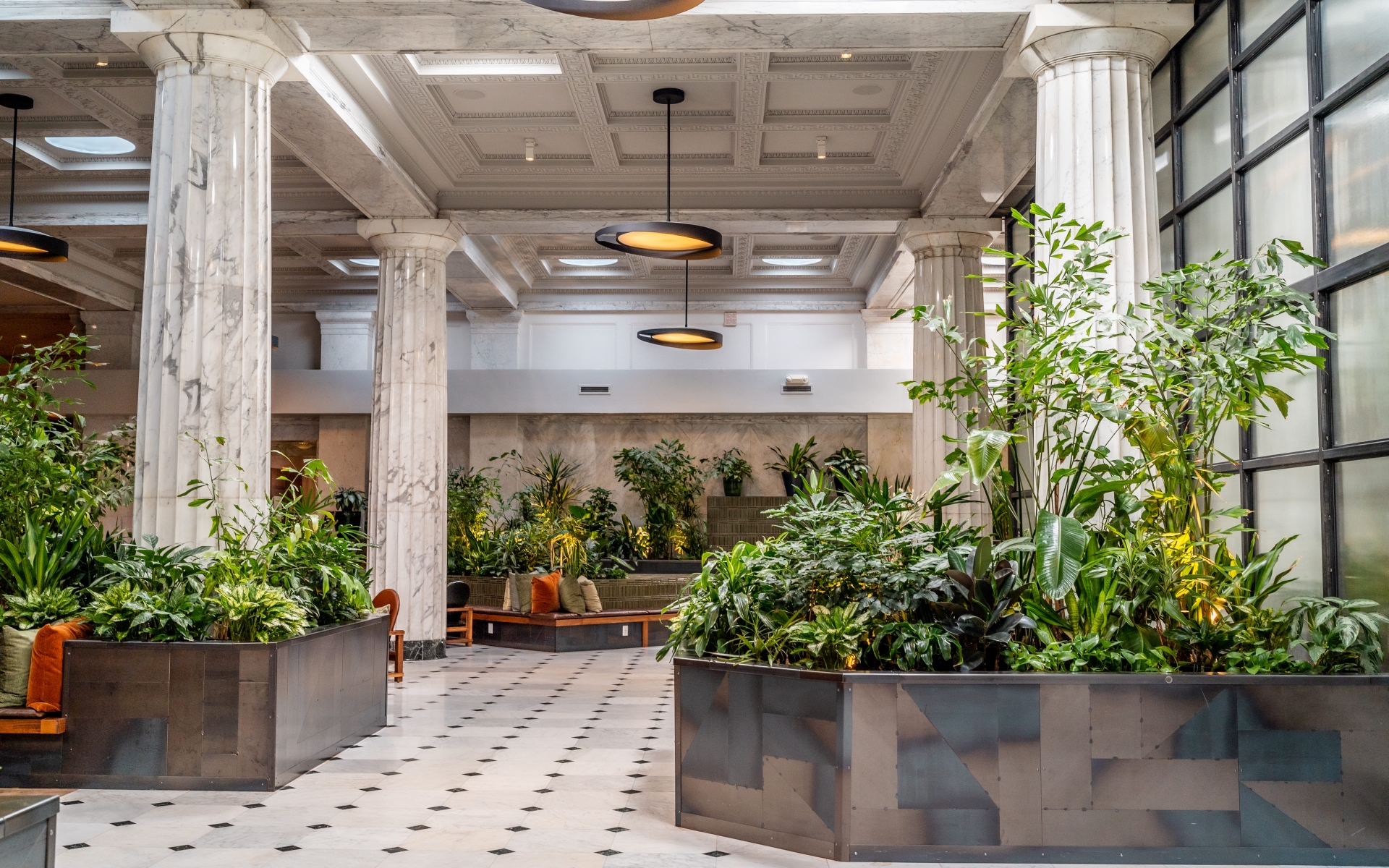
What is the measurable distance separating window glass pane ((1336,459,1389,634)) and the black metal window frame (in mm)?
44

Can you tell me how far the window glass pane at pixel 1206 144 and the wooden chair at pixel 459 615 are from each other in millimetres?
9543

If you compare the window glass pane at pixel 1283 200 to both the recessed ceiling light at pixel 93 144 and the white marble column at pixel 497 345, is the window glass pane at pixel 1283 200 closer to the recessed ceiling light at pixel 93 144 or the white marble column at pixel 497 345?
the recessed ceiling light at pixel 93 144

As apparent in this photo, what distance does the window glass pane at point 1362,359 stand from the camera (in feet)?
16.8

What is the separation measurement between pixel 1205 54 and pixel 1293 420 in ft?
Result: 8.49

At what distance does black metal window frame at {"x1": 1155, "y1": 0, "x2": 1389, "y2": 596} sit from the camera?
5270 millimetres

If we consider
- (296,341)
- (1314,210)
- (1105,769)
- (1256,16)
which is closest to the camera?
(1105,769)

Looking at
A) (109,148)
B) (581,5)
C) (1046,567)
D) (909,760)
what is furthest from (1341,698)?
(109,148)

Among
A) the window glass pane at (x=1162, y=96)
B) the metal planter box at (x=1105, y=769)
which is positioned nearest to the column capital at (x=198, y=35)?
the metal planter box at (x=1105, y=769)

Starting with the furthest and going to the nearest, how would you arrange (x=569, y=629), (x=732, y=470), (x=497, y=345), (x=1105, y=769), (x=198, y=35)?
(x=497, y=345)
(x=732, y=470)
(x=569, y=629)
(x=198, y=35)
(x=1105, y=769)

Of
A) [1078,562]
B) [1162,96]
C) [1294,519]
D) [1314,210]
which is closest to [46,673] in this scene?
[1078,562]

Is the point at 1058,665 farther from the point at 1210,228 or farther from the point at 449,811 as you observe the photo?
the point at 1210,228

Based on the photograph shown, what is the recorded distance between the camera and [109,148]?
11555 millimetres

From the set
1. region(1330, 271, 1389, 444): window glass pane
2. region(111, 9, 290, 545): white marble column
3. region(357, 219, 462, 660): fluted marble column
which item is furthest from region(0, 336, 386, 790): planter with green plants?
region(1330, 271, 1389, 444): window glass pane

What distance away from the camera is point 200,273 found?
6.90 metres
